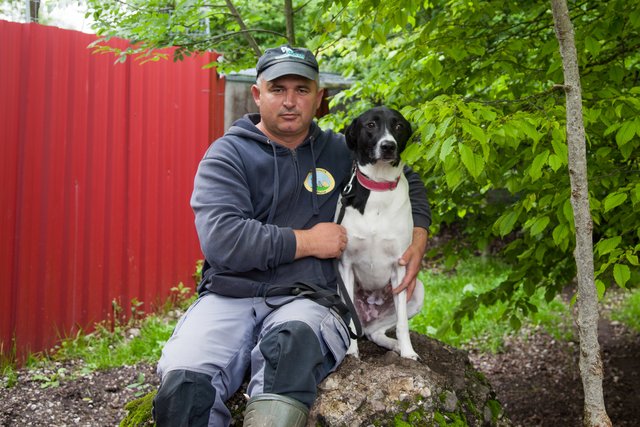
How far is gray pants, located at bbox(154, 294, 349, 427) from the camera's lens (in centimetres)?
229

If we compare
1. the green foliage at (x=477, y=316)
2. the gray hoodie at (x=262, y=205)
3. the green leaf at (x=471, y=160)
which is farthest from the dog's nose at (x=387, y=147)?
the green foliage at (x=477, y=316)

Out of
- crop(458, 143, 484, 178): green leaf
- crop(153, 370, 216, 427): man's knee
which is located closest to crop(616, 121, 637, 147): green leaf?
crop(458, 143, 484, 178): green leaf

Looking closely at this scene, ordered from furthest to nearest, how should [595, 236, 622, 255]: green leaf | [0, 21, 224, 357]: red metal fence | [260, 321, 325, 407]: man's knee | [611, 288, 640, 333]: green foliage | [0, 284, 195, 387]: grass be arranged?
1. [611, 288, 640, 333]: green foliage
2. [0, 21, 224, 357]: red metal fence
3. [0, 284, 195, 387]: grass
4. [595, 236, 622, 255]: green leaf
5. [260, 321, 325, 407]: man's knee

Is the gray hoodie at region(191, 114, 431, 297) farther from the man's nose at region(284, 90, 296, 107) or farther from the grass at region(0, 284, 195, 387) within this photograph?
the grass at region(0, 284, 195, 387)

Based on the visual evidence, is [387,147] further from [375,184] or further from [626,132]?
[626,132]

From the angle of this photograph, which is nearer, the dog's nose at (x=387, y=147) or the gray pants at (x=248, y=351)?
the gray pants at (x=248, y=351)

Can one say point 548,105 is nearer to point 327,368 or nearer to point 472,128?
point 472,128

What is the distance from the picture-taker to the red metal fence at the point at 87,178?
4.63 m

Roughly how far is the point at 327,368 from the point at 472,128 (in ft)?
3.31

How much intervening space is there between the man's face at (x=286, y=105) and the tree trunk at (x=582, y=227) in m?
1.06

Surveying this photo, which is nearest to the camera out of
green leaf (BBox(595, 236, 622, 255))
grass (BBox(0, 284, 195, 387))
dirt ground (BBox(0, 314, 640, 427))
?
green leaf (BBox(595, 236, 622, 255))

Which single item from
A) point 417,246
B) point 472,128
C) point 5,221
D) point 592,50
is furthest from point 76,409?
point 592,50

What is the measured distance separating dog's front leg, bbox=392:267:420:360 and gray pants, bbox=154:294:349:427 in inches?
12.2

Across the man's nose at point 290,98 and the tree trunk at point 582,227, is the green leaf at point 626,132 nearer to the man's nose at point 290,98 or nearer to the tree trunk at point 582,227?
the tree trunk at point 582,227
